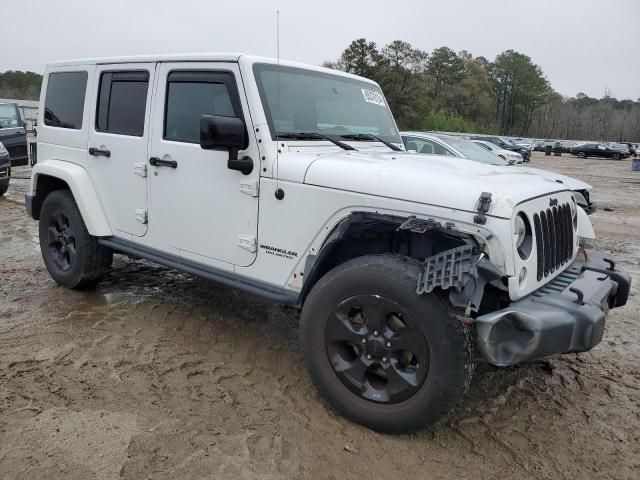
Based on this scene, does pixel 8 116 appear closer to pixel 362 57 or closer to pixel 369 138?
pixel 369 138

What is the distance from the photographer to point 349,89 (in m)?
4.06

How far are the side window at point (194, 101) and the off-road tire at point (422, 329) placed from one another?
132 cm

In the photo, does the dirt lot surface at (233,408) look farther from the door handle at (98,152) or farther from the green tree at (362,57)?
the green tree at (362,57)

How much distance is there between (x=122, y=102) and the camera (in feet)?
13.7

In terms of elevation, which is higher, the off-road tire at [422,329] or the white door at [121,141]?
the white door at [121,141]

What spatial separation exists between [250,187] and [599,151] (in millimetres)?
50376

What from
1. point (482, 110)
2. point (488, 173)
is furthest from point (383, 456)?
point (482, 110)

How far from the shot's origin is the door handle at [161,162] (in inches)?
146

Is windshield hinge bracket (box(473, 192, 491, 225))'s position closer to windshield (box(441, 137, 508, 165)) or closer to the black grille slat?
the black grille slat

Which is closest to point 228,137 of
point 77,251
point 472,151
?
point 77,251

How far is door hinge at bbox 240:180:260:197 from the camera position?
10.6 feet

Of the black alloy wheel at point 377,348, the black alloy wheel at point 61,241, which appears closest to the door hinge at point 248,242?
the black alloy wheel at point 377,348

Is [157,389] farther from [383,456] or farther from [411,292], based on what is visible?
[411,292]

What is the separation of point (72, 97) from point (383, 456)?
4015mm
